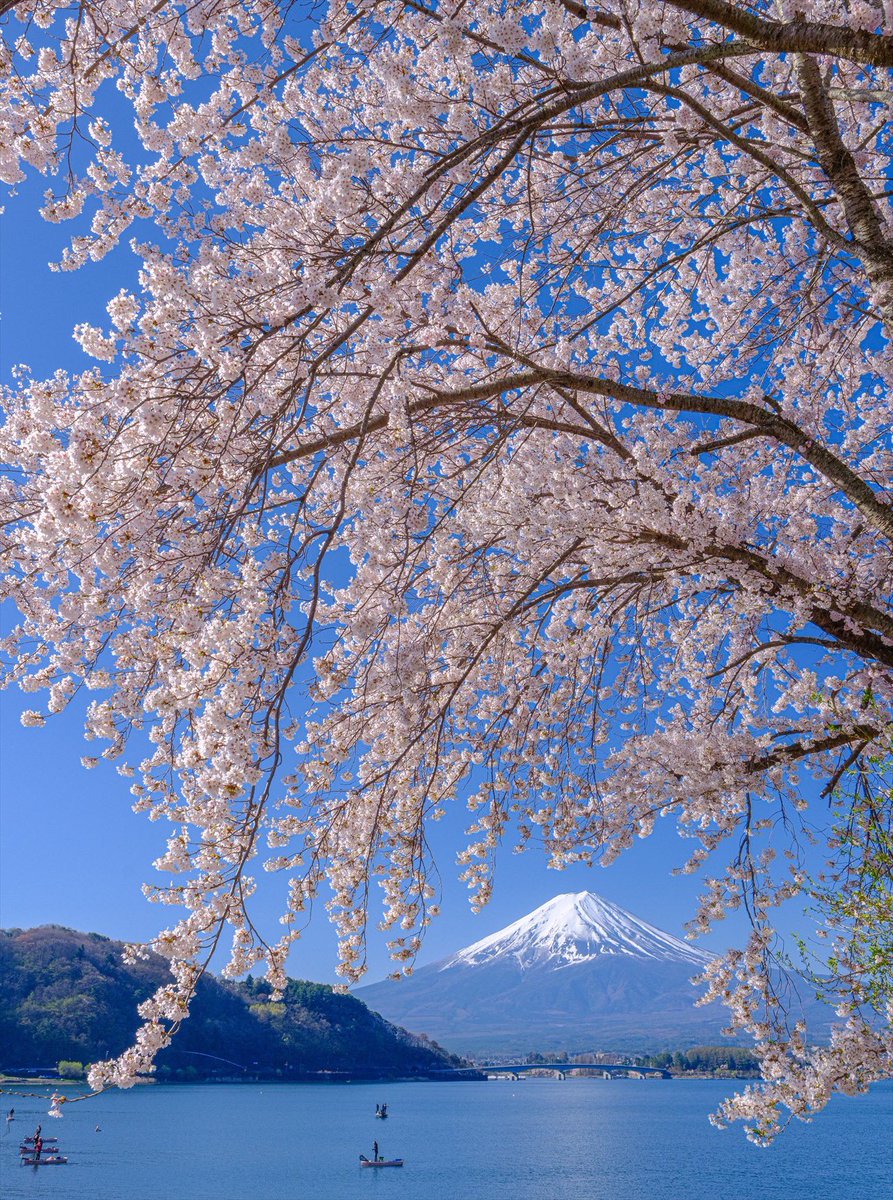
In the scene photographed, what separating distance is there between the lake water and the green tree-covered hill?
11.4ft

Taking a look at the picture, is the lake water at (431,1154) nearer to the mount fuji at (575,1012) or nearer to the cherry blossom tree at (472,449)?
the cherry blossom tree at (472,449)

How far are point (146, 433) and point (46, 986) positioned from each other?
65.8 metres

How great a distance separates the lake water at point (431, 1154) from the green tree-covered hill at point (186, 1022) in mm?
3472

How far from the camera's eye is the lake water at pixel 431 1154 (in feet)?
111

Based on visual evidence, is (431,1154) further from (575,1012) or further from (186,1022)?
(575,1012)

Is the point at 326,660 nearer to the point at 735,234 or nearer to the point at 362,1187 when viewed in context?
the point at 735,234

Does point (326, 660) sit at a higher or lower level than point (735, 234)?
lower

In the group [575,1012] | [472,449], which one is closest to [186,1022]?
[472,449]

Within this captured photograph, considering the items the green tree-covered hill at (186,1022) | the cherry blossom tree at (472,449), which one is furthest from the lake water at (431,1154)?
the cherry blossom tree at (472,449)

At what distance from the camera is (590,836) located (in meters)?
6.14

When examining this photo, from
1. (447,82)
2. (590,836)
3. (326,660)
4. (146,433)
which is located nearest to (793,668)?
(590,836)

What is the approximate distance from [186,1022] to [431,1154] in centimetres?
2207

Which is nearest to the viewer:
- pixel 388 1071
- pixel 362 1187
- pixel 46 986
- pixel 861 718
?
pixel 861 718

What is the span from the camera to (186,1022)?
60.0 metres
